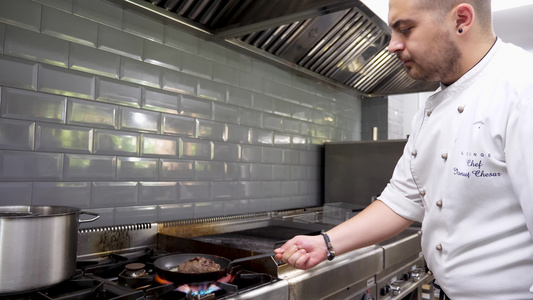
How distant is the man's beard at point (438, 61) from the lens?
1023 millimetres

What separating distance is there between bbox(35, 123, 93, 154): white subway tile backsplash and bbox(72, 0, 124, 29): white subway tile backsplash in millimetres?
497

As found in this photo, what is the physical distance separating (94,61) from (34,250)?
0.92 m

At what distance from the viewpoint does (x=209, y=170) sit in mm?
2232

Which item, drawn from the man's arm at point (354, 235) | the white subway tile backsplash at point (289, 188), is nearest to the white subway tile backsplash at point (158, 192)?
the man's arm at point (354, 235)

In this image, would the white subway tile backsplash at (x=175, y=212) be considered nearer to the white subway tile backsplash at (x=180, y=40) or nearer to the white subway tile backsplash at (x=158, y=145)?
the white subway tile backsplash at (x=158, y=145)

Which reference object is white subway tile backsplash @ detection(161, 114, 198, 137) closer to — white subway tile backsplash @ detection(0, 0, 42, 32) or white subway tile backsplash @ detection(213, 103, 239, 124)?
white subway tile backsplash @ detection(213, 103, 239, 124)

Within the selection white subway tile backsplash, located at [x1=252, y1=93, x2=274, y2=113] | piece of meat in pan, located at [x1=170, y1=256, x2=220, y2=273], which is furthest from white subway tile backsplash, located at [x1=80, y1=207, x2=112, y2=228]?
white subway tile backsplash, located at [x1=252, y1=93, x2=274, y2=113]

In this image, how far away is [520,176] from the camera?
844 millimetres

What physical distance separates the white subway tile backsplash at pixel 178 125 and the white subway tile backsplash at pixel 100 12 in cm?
50

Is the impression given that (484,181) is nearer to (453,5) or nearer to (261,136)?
(453,5)

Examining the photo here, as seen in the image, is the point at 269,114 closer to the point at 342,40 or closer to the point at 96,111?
the point at 342,40

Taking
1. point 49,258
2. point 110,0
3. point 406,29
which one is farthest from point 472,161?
point 110,0

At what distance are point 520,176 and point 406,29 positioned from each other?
1.61 feet

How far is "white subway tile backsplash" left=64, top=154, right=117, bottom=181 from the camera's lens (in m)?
1.61
